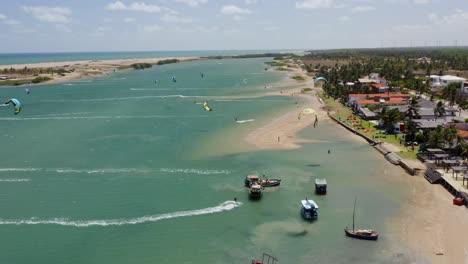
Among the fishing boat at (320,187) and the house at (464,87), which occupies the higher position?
the house at (464,87)

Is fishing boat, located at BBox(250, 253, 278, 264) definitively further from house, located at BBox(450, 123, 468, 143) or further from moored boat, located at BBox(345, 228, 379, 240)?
house, located at BBox(450, 123, 468, 143)

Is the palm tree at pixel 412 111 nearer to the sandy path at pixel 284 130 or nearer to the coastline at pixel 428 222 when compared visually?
the coastline at pixel 428 222

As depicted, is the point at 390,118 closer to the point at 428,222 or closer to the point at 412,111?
A: the point at 412,111

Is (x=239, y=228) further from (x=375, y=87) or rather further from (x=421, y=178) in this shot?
(x=375, y=87)

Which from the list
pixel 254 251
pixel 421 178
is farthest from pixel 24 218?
pixel 421 178

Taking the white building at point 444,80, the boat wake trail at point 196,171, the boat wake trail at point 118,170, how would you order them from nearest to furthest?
the boat wake trail at point 196,171 < the boat wake trail at point 118,170 < the white building at point 444,80

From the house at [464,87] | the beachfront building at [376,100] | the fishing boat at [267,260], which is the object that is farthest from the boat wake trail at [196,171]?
the house at [464,87]

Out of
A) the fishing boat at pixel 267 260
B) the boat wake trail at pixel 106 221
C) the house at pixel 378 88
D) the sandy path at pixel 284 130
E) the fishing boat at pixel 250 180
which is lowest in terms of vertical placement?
the fishing boat at pixel 267 260

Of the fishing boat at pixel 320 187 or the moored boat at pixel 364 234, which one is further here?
the fishing boat at pixel 320 187

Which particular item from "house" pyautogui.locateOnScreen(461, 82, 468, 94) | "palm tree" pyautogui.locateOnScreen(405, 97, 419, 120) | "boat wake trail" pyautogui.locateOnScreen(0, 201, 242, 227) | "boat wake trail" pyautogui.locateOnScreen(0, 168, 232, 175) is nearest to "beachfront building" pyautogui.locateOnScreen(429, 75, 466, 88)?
"house" pyautogui.locateOnScreen(461, 82, 468, 94)
